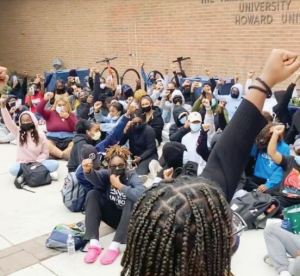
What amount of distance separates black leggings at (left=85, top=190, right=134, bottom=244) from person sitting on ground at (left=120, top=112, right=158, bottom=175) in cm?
187

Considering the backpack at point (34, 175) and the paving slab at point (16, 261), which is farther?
the backpack at point (34, 175)

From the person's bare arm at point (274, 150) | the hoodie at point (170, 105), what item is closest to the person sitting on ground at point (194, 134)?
the person's bare arm at point (274, 150)

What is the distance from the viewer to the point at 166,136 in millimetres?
7656

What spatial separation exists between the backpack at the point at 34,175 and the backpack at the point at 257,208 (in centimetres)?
284

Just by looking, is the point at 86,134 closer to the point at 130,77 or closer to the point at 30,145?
the point at 30,145

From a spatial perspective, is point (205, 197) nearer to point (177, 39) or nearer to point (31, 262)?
point (31, 262)

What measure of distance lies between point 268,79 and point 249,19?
8.43 m

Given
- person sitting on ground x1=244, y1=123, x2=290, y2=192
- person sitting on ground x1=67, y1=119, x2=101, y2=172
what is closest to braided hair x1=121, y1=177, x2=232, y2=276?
person sitting on ground x1=244, y1=123, x2=290, y2=192

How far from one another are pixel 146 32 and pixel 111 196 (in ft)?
26.8

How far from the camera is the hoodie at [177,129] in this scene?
630cm

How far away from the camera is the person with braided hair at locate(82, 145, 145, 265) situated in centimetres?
400

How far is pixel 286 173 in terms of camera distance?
178 inches

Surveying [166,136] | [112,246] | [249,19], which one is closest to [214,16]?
[249,19]

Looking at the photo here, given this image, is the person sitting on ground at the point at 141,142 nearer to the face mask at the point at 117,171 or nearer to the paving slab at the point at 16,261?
the face mask at the point at 117,171
